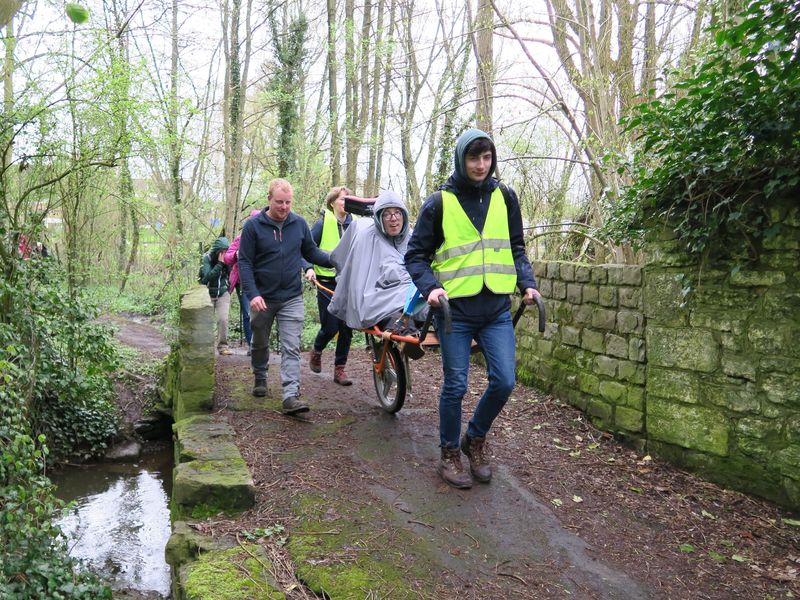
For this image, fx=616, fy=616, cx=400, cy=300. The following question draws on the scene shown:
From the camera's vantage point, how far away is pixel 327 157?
1584cm

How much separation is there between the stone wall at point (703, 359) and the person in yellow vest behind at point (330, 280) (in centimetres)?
243

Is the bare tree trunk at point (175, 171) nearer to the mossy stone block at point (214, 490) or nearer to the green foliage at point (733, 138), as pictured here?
the mossy stone block at point (214, 490)

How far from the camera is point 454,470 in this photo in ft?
13.4

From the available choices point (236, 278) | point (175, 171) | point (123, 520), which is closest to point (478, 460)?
point (123, 520)

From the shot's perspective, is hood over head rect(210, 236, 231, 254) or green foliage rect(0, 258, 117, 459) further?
hood over head rect(210, 236, 231, 254)

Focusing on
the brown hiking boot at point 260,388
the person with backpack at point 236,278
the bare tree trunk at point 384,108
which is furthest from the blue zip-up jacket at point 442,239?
the bare tree trunk at point 384,108

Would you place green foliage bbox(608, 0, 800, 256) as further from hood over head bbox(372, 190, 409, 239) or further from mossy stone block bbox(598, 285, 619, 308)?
hood over head bbox(372, 190, 409, 239)

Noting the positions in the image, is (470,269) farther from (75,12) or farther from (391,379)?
(75,12)

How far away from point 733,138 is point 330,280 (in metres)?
4.28

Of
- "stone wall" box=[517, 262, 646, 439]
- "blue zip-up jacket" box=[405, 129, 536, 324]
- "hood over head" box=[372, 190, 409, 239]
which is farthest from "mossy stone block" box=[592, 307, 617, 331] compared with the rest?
"hood over head" box=[372, 190, 409, 239]

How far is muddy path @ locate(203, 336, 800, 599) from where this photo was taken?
3.16m

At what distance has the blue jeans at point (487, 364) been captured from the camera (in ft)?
12.5

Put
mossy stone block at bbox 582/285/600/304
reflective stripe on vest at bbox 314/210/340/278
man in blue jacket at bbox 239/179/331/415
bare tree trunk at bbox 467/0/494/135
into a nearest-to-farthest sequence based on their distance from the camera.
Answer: man in blue jacket at bbox 239/179/331/415 < mossy stone block at bbox 582/285/600/304 < reflective stripe on vest at bbox 314/210/340/278 < bare tree trunk at bbox 467/0/494/135

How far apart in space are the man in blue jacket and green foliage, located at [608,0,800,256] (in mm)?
2932
